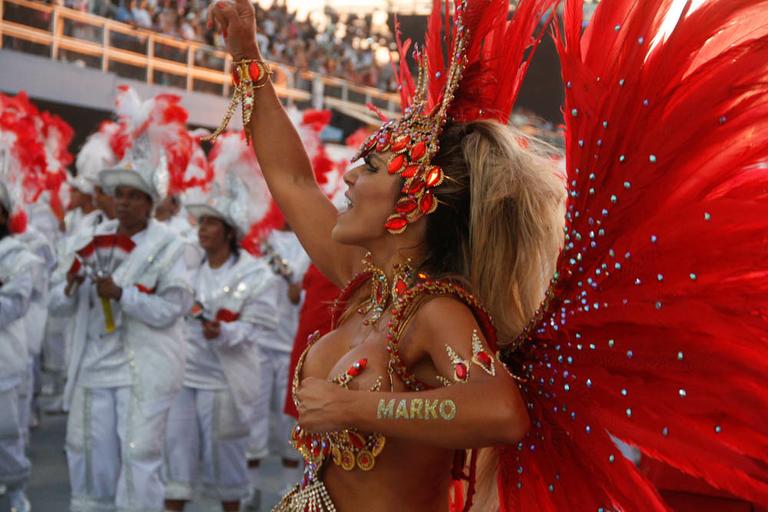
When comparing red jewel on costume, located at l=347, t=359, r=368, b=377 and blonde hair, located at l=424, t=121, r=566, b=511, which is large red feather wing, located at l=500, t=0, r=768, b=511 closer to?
blonde hair, located at l=424, t=121, r=566, b=511

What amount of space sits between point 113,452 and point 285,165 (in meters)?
3.30

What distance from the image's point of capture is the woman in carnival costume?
2010mm

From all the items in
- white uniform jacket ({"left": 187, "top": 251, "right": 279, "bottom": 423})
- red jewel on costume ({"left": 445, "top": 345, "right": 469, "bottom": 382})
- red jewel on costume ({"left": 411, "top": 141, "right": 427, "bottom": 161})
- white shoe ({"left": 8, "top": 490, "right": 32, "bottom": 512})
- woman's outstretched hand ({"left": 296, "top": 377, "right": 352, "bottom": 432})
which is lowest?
white shoe ({"left": 8, "top": 490, "right": 32, "bottom": 512})

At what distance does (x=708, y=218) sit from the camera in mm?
1993

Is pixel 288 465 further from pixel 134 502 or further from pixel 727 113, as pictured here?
pixel 727 113

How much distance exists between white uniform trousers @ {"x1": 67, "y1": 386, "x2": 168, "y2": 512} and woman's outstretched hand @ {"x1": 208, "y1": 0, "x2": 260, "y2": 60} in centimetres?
324

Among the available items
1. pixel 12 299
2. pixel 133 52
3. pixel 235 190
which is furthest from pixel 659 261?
pixel 133 52

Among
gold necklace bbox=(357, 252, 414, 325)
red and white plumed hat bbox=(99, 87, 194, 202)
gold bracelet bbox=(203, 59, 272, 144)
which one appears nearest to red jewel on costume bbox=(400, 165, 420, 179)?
gold necklace bbox=(357, 252, 414, 325)

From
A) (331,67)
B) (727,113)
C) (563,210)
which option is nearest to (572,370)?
(563,210)

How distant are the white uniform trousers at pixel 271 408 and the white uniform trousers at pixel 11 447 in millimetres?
1638

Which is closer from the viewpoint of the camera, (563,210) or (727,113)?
(727,113)

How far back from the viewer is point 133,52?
A: 14.4 m

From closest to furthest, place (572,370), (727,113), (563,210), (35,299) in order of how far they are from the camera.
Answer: (727,113) → (572,370) → (563,210) → (35,299)

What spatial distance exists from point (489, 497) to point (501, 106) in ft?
3.04
